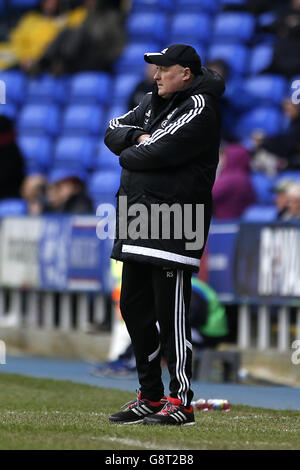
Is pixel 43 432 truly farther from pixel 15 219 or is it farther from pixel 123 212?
pixel 15 219

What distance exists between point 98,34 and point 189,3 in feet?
5.06

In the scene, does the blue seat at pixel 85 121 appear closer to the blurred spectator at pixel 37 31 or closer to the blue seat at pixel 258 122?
the blurred spectator at pixel 37 31

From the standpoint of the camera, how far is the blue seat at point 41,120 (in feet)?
60.0

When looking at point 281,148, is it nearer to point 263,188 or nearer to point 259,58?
point 263,188

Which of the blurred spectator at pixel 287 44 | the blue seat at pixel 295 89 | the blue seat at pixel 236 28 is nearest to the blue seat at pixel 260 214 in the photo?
the blue seat at pixel 295 89

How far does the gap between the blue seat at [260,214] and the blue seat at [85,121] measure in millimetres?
5704

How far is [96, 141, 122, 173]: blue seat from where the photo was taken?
1631 centimetres

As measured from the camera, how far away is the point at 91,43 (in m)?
18.3

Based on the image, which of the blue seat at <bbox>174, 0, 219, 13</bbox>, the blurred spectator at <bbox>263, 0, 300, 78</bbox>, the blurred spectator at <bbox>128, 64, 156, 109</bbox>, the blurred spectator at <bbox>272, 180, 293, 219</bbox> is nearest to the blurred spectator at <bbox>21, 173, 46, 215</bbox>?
the blurred spectator at <bbox>128, 64, 156, 109</bbox>

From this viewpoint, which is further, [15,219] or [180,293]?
[15,219]

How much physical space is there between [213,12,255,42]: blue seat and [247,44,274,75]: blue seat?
46cm

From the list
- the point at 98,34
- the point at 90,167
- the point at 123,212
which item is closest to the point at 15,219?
the point at 90,167

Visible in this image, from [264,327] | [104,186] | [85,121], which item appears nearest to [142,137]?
[264,327]
